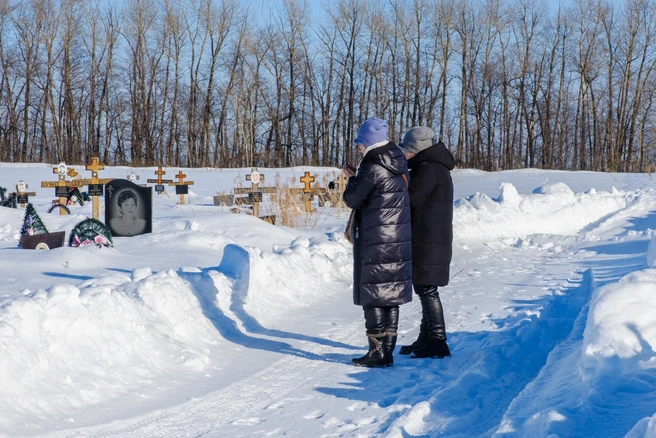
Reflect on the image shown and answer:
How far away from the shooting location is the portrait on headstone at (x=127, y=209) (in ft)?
40.8

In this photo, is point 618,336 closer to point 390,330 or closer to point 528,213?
point 390,330

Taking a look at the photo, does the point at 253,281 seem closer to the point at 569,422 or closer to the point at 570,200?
the point at 569,422

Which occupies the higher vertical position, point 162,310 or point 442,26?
point 442,26

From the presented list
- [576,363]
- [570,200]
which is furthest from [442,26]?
[576,363]

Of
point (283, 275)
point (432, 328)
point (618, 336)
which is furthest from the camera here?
point (283, 275)

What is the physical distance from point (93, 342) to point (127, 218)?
24.8ft

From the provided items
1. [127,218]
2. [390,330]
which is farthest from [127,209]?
[390,330]

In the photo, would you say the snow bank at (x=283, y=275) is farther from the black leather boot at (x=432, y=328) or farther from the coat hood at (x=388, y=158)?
the coat hood at (x=388, y=158)

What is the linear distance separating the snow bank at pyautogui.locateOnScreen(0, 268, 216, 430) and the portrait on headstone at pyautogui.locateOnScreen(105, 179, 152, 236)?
6.17m

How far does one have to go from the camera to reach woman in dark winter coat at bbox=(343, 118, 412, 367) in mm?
5301

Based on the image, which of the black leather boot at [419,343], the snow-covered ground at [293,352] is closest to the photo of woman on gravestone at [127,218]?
the snow-covered ground at [293,352]

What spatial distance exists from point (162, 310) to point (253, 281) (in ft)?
5.10

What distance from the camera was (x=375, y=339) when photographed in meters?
5.39

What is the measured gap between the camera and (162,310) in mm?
6141
